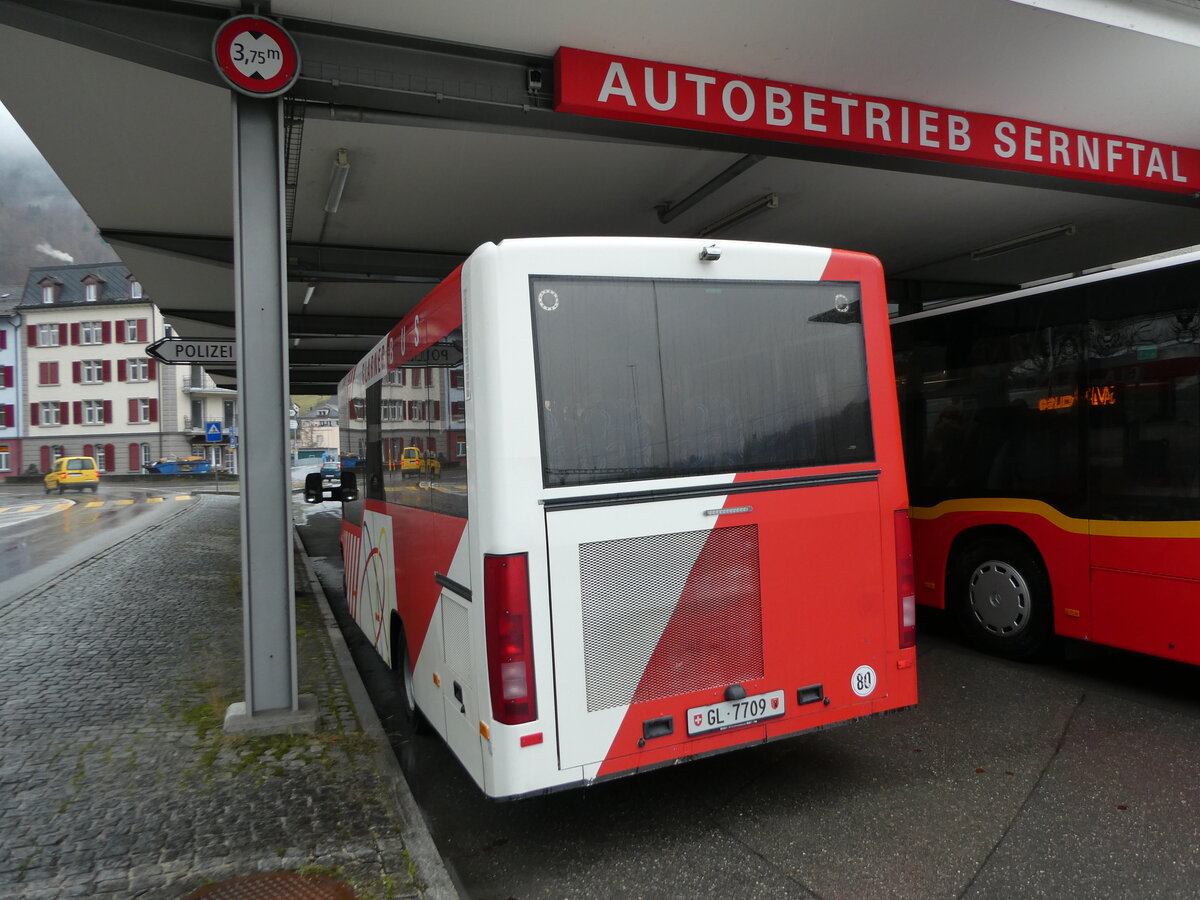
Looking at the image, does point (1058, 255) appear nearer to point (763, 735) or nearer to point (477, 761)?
point (763, 735)

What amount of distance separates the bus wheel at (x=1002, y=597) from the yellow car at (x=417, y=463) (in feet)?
15.9

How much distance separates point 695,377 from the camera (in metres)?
3.88

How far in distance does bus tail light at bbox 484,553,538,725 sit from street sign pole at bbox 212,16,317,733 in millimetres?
2522

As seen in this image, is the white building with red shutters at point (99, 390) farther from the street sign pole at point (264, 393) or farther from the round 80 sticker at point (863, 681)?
the round 80 sticker at point (863, 681)

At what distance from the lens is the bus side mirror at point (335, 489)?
761 cm

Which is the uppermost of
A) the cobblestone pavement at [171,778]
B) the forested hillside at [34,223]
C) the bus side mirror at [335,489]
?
the forested hillside at [34,223]

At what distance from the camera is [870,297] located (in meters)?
4.36

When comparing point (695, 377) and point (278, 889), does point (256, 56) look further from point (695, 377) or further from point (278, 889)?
point (278, 889)

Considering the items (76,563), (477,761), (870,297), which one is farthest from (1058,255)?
(76,563)

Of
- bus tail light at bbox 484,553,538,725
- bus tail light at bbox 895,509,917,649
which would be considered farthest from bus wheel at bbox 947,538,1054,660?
bus tail light at bbox 484,553,538,725

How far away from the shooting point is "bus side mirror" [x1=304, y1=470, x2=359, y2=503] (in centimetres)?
761

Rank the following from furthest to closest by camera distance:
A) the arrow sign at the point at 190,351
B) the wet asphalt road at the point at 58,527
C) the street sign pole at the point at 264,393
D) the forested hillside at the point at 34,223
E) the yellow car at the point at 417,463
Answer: the forested hillside at the point at 34,223
the wet asphalt road at the point at 58,527
the arrow sign at the point at 190,351
the street sign pole at the point at 264,393
the yellow car at the point at 417,463

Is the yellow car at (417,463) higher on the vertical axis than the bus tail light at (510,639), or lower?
higher

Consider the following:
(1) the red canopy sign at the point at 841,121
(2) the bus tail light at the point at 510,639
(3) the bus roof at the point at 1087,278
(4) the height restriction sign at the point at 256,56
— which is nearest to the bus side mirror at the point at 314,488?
(4) the height restriction sign at the point at 256,56
